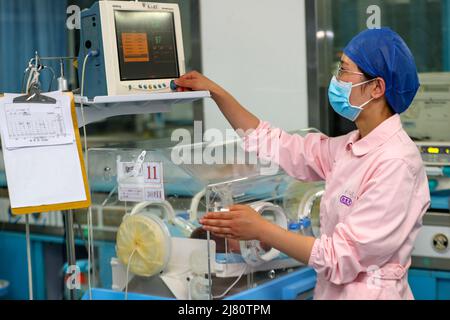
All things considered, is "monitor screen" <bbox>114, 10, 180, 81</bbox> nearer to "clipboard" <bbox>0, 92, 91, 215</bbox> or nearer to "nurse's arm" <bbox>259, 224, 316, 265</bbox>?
"clipboard" <bbox>0, 92, 91, 215</bbox>

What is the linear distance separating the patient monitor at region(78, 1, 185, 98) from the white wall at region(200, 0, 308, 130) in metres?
0.94

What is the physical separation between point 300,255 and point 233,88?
58.5 inches

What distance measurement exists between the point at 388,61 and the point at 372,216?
0.43 m

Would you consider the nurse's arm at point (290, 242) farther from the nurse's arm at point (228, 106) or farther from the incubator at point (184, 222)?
the nurse's arm at point (228, 106)

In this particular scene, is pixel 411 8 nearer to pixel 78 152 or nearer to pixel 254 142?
pixel 254 142

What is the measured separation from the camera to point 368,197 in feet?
6.14

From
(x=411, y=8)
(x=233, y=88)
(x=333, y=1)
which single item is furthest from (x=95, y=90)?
A: (x=411, y=8)

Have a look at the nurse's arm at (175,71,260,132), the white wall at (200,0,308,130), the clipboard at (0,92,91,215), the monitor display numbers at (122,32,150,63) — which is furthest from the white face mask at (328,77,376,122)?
the white wall at (200,0,308,130)

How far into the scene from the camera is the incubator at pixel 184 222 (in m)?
2.33

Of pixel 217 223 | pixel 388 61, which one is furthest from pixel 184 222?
pixel 388 61

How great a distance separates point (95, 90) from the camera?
7.09ft

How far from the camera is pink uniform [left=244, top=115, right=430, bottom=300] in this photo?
6.12 ft

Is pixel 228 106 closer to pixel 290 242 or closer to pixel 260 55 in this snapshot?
pixel 290 242
